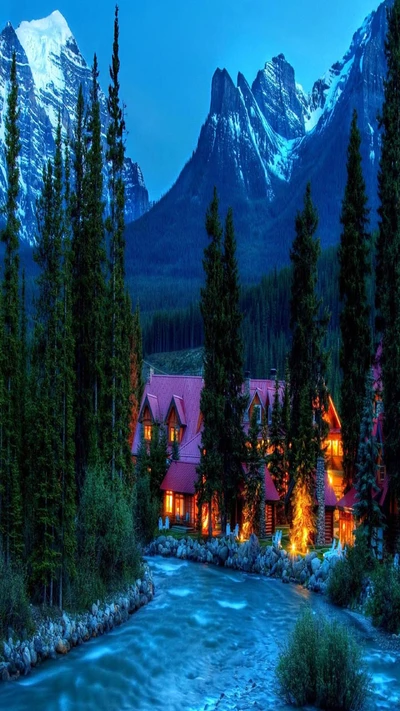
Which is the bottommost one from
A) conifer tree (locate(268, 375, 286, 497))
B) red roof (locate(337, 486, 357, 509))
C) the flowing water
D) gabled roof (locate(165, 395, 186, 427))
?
the flowing water

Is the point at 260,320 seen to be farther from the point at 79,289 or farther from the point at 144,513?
the point at 79,289

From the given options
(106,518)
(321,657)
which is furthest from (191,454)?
(321,657)

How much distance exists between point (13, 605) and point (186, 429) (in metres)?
26.5

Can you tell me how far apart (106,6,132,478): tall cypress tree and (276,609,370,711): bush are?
40.4 feet

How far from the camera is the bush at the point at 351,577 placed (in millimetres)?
25266

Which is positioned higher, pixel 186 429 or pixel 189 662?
pixel 186 429

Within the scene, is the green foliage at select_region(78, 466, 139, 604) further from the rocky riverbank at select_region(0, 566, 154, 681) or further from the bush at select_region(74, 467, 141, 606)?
the rocky riverbank at select_region(0, 566, 154, 681)

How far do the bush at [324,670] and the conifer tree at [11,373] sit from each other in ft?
28.7

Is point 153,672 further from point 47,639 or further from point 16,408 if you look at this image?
point 16,408

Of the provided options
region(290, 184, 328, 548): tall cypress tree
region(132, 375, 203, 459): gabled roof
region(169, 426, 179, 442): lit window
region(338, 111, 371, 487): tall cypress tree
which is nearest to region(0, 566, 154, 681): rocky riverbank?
region(290, 184, 328, 548): tall cypress tree

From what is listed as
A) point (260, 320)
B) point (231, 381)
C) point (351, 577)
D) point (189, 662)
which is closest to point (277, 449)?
point (231, 381)

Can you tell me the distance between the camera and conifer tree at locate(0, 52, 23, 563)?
69.1 feet

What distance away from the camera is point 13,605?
18859 millimetres

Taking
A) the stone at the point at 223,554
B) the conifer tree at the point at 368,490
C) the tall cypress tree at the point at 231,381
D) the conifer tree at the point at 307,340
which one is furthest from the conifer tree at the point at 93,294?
the conifer tree at the point at 307,340
